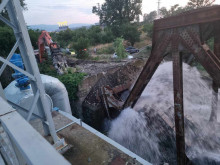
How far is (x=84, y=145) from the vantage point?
10.3 ft

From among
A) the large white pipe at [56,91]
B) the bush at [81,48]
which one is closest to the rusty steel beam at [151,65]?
the large white pipe at [56,91]

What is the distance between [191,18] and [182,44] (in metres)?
0.42

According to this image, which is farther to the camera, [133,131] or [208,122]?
[133,131]

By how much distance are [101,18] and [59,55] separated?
34557 mm

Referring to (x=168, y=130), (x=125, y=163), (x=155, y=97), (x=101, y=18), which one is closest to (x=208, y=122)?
(x=168, y=130)

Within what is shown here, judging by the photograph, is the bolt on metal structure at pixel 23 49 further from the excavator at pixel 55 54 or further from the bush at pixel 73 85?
the excavator at pixel 55 54

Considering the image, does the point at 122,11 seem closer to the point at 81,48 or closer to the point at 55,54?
the point at 81,48

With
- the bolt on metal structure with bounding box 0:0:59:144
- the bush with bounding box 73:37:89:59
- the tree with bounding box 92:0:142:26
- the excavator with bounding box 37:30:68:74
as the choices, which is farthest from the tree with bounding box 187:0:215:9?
the bolt on metal structure with bounding box 0:0:59:144

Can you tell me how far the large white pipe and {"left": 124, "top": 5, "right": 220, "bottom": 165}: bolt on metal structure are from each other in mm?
3074

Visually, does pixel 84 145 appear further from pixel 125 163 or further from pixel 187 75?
pixel 187 75

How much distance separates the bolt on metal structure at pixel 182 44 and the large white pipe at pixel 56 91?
3.07 meters

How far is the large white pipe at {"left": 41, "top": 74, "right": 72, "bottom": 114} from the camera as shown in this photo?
4.75 meters

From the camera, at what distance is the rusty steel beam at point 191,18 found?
2.02 m

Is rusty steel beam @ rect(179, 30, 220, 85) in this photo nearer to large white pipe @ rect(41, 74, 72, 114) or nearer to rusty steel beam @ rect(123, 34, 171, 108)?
rusty steel beam @ rect(123, 34, 171, 108)
